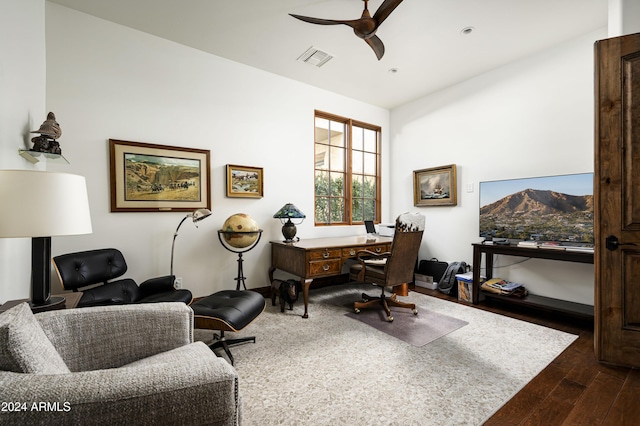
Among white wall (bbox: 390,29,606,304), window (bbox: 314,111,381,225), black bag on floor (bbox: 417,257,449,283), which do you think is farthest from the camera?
window (bbox: 314,111,381,225)

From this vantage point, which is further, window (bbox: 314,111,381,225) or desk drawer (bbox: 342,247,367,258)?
window (bbox: 314,111,381,225)

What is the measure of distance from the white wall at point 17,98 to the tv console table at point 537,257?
4.25 m

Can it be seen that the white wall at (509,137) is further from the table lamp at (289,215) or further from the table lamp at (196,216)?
the table lamp at (196,216)

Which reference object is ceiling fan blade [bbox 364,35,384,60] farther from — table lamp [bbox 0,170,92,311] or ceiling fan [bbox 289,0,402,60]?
table lamp [bbox 0,170,92,311]

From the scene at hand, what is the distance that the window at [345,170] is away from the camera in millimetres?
4465

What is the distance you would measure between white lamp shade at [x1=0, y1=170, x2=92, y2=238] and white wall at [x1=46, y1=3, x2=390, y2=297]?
5.60 feet

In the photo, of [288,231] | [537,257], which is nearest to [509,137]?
[537,257]

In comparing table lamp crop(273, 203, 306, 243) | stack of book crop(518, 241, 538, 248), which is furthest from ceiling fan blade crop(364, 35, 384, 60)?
stack of book crop(518, 241, 538, 248)

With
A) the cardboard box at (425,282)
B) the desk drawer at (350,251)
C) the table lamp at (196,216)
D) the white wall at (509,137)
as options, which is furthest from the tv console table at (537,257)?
the table lamp at (196,216)

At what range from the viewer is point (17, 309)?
1.04 metres

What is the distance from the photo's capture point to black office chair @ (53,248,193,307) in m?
2.26

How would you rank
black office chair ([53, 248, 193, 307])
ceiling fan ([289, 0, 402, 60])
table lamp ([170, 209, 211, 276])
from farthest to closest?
table lamp ([170, 209, 211, 276]) < black office chair ([53, 248, 193, 307]) < ceiling fan ([289, 0, 402, 60])

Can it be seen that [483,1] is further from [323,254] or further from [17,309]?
[17,309]

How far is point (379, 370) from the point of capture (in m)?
2.04
